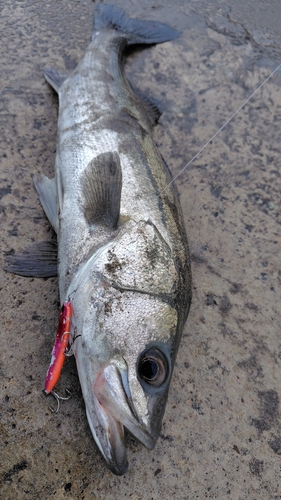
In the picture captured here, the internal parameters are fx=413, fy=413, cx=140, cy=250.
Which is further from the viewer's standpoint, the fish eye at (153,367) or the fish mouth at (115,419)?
the fish eye at (153,367)

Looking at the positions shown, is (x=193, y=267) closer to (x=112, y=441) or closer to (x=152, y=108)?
(x=112, y=441)

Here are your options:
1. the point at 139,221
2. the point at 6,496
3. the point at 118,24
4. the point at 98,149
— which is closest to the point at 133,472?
the point at 6,496

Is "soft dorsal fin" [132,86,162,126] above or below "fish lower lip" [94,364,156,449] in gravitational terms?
above

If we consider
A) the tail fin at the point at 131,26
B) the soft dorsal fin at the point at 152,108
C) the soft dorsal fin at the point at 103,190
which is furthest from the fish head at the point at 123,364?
the tail fin at the point at 131,26

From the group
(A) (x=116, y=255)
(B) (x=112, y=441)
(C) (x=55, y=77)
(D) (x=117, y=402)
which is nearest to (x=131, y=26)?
(C) (x=55, y=77)

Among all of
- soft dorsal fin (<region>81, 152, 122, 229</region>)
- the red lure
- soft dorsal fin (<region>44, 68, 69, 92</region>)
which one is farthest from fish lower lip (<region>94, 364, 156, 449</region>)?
soft dorsal fin (<region>44, 68, 69, 92</region>)

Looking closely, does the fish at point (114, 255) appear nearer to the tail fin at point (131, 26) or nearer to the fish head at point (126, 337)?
the fish head at point (126, 337)

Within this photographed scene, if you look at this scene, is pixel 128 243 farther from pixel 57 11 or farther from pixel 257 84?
pixel 57 11

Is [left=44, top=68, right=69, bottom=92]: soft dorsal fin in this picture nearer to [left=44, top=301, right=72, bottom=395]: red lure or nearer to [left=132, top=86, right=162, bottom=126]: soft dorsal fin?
[left=132, top=86, right=162, bottom=126]: soft dorsal fin
